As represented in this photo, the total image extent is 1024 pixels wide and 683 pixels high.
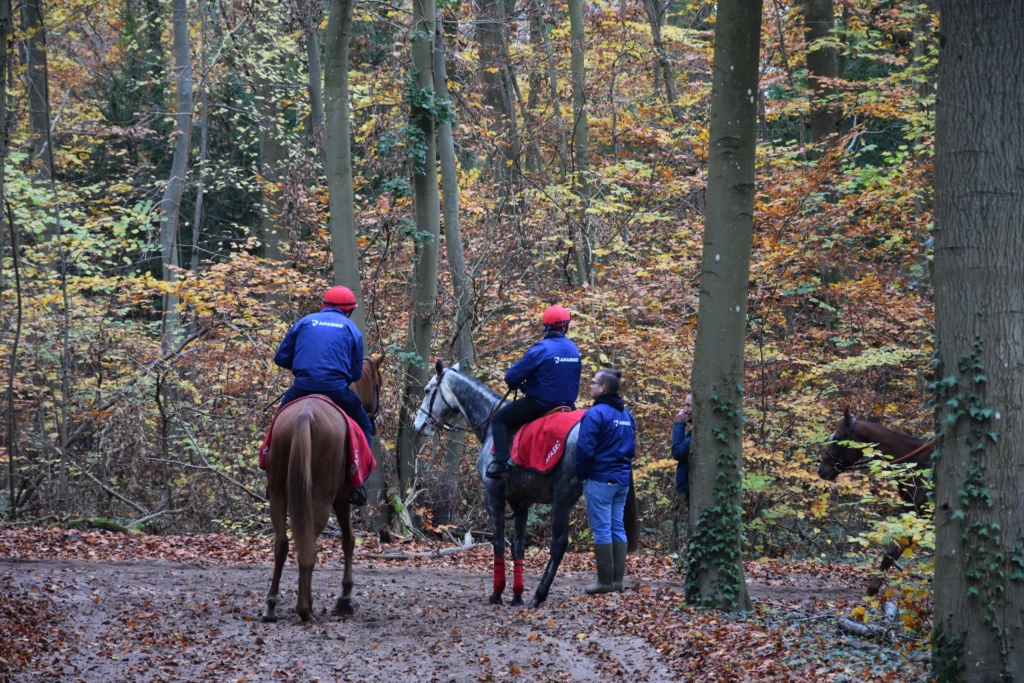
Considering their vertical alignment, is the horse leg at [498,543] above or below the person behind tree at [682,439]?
below

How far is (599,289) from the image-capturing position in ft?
58.7

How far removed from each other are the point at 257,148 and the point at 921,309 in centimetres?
2036

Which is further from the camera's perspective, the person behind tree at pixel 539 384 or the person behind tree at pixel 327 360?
the person behind tree at pixel 539 384

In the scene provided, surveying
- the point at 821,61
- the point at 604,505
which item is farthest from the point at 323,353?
the point at 821,61

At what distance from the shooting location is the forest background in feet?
50.8

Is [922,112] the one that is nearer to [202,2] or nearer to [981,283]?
[981,283]

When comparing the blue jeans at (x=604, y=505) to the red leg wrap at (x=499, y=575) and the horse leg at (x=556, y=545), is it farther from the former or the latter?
the red leg wrap at (x=499, y=575)

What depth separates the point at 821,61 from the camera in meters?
21.4

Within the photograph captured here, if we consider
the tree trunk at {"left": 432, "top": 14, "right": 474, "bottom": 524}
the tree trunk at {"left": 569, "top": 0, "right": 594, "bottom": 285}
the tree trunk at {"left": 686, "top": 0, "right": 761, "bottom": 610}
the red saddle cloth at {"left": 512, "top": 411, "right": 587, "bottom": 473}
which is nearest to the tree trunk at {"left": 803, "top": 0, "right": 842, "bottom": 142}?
the tree trunk at {"left": 569, "top": 0, "right": 594, "bottom": 285}

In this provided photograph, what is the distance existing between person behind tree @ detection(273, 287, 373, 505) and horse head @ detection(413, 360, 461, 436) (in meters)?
1.45

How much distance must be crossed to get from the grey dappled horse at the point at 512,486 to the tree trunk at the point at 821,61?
14.2 meters

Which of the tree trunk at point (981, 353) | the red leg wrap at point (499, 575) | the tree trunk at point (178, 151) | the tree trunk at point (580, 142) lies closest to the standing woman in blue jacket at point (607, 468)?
the red leg wrap at point (499, 575)

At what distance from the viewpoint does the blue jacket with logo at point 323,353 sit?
852 cm

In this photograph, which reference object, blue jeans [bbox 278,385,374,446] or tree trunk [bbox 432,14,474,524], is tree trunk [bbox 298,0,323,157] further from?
blue jeans [bbox 278,385,374,446]
